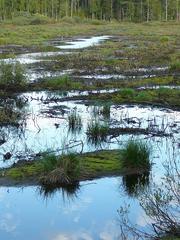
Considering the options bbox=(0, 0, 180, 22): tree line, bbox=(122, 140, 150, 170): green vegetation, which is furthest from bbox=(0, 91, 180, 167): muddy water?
bbox=(0, 0, 180, 22): tree line

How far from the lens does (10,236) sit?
9211 mm

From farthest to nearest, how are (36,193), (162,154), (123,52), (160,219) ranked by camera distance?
(123,52), (162,154), (36,193), (160,219)

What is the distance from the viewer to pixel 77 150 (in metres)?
14.2

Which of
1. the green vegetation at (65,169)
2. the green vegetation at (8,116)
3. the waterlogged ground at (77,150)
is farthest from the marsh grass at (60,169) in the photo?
the green vegetation at (8,116)

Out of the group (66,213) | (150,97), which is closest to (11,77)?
(150,97)

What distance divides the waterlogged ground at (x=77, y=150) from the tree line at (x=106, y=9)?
8617 cm

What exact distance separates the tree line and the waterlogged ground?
86165mm

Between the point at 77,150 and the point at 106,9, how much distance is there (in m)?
107

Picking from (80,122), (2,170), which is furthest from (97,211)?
(80,122)

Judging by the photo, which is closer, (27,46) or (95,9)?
(27,46)

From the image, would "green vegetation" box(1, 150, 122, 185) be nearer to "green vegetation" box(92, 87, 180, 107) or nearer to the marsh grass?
the marsh grass

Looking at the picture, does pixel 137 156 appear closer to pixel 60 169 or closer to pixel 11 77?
pixel 60 169

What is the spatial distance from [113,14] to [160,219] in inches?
4564

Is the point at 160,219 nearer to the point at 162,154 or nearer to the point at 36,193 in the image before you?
the point at 36,193
